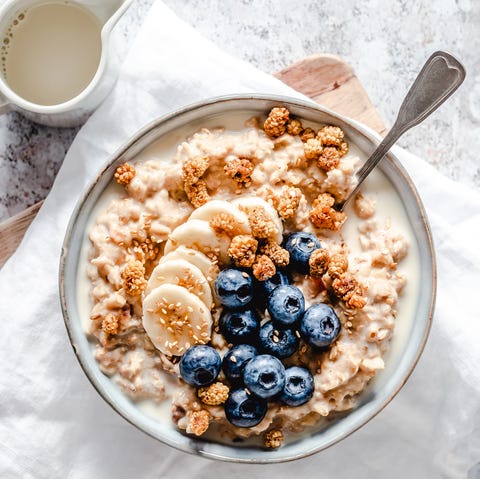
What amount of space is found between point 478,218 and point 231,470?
79 centimetres

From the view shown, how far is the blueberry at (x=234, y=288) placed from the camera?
4.82 feet

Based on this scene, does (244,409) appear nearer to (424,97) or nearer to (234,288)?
(234,288)

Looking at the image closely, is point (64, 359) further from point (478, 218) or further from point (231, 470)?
point (478, 218)

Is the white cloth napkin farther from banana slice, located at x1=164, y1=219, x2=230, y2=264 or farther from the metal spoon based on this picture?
banana slice, located at x1=164, y1=219, x2=230, y2=264

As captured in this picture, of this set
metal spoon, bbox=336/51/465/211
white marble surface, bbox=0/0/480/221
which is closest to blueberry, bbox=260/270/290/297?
metal spoon, bbox=336/51/465/211

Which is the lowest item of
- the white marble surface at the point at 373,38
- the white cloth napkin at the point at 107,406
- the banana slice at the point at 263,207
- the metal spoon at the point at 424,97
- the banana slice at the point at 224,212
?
the white cloth napkin at the point at 107,406

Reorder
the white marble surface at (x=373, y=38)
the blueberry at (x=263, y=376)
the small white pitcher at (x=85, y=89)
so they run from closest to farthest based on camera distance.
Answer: the blueberry at (x=263, y=376) → the small white pitcher at (x=85, y=89) → the white marble surface at (x=373, y=38)

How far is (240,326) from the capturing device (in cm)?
149

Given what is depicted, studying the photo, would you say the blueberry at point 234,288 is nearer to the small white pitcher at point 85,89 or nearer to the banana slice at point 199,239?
the banana slice at point 199,239

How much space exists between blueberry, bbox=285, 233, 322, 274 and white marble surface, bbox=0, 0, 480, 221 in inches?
18.5

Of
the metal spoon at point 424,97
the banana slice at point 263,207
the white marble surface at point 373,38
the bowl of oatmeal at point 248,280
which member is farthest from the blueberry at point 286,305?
the white marble surface at point 373,38

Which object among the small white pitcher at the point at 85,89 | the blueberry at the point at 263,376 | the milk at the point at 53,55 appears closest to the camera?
the blueberry at the point at 263,376

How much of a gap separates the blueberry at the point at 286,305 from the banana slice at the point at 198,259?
0.41 ft

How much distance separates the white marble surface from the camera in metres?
1.85
